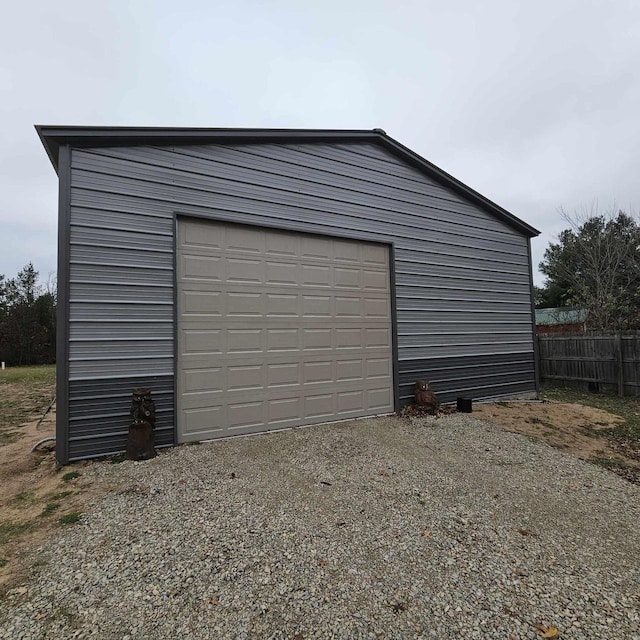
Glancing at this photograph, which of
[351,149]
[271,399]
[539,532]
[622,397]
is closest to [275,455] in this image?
[271,399]

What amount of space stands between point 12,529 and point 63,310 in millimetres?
2202

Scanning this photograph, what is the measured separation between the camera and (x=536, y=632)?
1603mm

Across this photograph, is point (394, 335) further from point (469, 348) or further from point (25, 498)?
point (25, 498)

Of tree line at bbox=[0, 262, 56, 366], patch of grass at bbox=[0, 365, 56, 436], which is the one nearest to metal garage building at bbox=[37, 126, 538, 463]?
patch of grass at bbox=[0, 365, 56, 436]

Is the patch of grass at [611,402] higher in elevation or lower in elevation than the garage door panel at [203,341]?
lower

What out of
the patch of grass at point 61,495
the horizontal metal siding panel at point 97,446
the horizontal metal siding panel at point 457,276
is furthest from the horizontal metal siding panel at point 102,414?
the horizontal metal siding panel at point 457,276

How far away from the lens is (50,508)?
9.37 feet

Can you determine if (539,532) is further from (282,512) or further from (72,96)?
(72,96)

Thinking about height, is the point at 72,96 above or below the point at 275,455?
above

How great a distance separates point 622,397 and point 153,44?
41.7 feet

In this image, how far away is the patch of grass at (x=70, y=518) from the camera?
2621mm

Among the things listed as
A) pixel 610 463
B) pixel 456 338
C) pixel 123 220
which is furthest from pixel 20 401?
pixel 610 463

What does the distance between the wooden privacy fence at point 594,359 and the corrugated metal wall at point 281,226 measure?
8.03 ft

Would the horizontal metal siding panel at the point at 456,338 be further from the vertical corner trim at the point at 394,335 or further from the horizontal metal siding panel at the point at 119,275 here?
the horizontal metal siding panel at the point at 119,275
